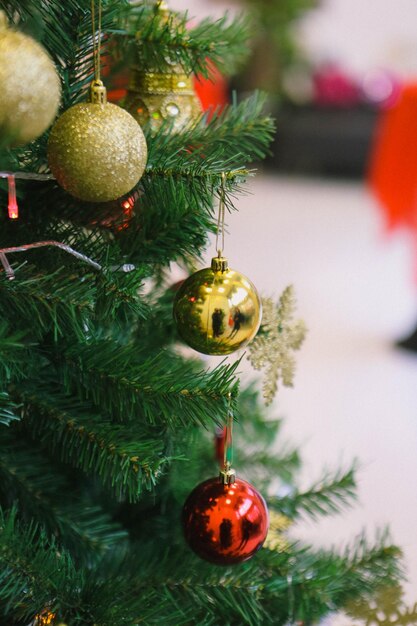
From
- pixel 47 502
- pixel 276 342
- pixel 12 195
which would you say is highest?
pixel 12 195

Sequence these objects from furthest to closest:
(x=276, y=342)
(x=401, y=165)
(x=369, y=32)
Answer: (x=369, y=32) < (x=401, y=165) < (x=276, y=342)

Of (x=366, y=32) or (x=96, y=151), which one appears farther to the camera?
(x=366, y=32)

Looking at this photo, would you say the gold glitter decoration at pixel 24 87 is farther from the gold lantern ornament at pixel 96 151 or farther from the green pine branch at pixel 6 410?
the green pine branch at pixel 6 410

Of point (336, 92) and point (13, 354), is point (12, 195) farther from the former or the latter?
point (336, 92)

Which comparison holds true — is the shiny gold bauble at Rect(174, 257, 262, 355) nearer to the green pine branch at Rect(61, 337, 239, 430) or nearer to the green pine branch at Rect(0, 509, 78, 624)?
the green pine branch at Rect(61, 337, 239, 430)

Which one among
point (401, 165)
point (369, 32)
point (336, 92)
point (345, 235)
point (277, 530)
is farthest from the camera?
point (369, 32)

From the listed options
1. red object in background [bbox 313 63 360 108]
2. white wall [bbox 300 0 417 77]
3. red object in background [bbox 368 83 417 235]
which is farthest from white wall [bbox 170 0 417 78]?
red object in background [bbox 368 83 417 235]

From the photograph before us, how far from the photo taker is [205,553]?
1.69 ft

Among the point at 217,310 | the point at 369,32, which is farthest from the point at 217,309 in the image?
the point at 369,32

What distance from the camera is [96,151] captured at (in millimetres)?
418

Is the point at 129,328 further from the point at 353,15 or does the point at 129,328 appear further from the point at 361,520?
the point at 353,15

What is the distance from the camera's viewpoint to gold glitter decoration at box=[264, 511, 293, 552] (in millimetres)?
645

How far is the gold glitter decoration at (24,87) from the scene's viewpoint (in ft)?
1.16

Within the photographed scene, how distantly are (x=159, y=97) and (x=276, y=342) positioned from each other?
0.22 metres
